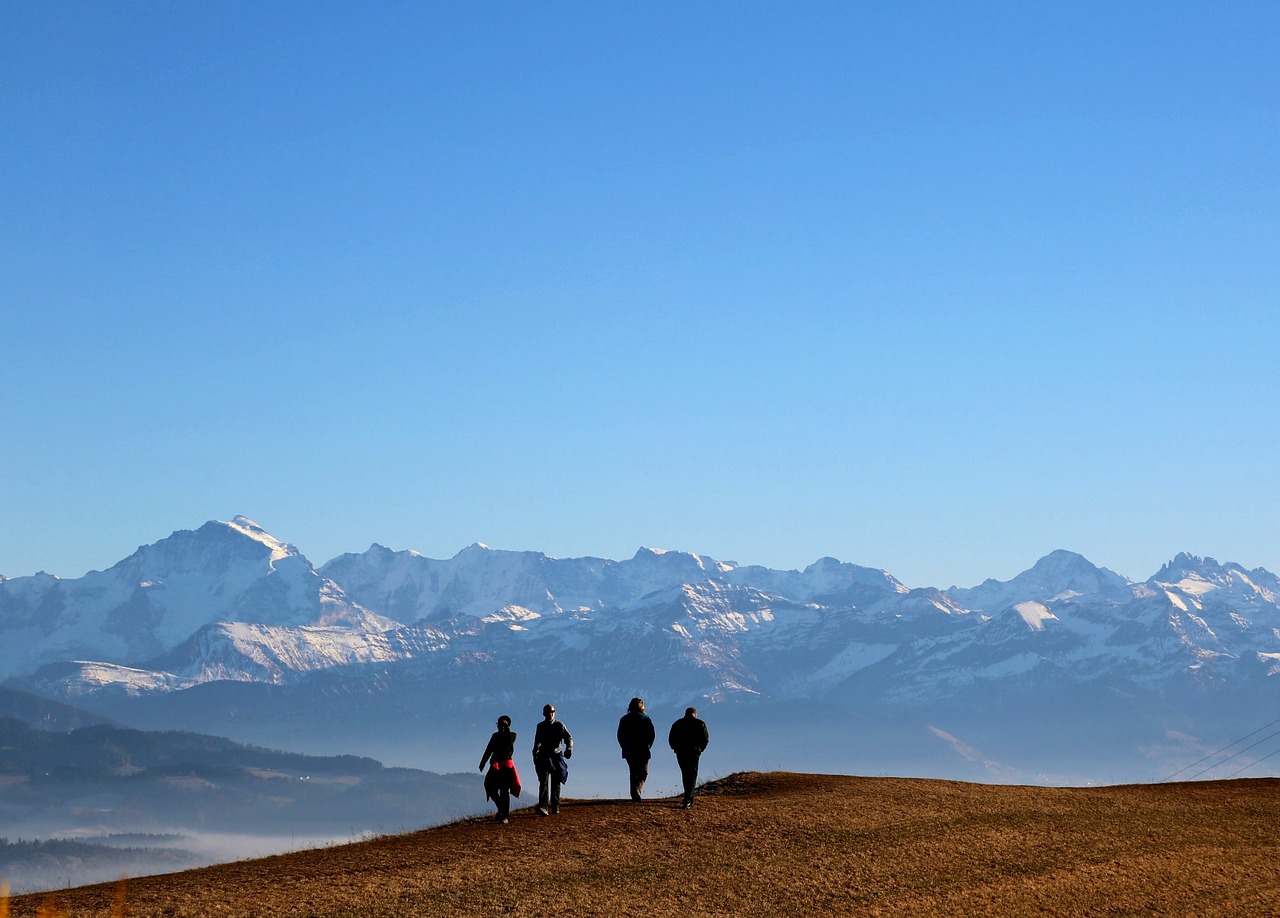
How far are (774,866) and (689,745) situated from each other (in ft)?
26.8

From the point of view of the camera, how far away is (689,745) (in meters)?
42.3

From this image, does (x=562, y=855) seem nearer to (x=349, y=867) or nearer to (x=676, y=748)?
(x=349, y=867)

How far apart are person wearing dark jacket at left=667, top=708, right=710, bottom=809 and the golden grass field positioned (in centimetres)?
82

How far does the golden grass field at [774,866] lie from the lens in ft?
101

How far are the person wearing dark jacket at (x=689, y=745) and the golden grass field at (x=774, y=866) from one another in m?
0.82

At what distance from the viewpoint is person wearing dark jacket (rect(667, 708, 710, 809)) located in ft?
138

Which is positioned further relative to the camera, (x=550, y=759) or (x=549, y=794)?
(x=549, y=794)

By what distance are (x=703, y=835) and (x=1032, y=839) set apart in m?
9.22

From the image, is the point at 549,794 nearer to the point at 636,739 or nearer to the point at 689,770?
the point at 636,739

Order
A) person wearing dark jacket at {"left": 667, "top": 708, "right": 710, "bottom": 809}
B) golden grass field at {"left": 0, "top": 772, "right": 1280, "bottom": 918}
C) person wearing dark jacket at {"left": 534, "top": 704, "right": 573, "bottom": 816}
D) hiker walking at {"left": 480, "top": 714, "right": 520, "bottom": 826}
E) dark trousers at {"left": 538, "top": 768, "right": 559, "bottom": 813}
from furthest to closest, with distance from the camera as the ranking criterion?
1. person wearing dark jacket at {"left": 667, "top": 708, "right": 710, "bottom": 809}
2. dark trousers at {"left": 538, "top": 768, "right": 559, "bottom": 813}
3. person wearing dark jacket at {"left": 534, "top": 704, "right": 573, "bottom": 816}
4. hiker walking at {"left": 480, "top": 714, "right": 520, "bottom": 826}
5. golden grass field at {"left": 0, "top": 772, "right": 1280, "bottom": 918}

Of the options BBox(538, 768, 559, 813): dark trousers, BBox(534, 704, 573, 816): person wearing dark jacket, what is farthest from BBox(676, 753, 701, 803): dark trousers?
BBox(538, 768, 559, 813): dark trousers

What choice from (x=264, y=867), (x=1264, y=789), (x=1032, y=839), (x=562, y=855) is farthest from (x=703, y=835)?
(x=1264, y=789)

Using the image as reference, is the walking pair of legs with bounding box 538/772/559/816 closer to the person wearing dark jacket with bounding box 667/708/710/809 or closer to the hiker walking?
the hiker walking

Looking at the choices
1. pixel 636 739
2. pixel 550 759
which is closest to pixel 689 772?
pixel 636 739
